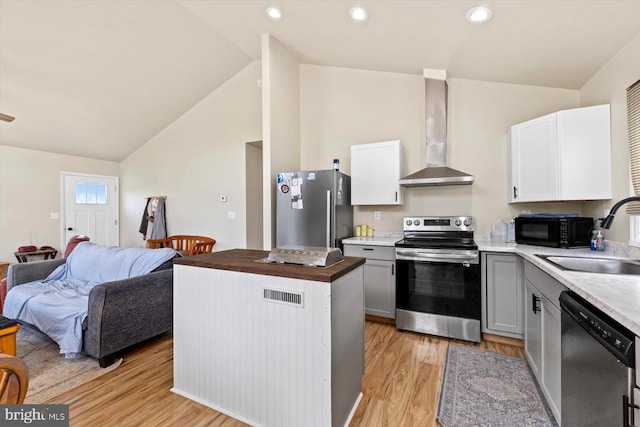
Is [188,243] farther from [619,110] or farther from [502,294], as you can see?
[619,110]

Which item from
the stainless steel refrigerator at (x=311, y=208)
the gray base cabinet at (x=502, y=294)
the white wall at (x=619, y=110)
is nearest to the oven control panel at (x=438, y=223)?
the gray base cabinet at (x=502, y=294)

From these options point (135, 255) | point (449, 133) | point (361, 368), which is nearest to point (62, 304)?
point (135, 255)

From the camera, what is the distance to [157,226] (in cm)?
553

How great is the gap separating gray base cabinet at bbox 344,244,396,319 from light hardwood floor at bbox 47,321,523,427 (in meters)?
0.51

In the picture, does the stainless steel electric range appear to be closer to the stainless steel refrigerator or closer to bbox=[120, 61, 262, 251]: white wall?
the stainless steel refrigerator

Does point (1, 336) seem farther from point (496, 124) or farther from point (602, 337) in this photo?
point (496, 124)

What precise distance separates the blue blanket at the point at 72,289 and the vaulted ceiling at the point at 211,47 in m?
2.40

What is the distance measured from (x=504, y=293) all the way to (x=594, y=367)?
161cm

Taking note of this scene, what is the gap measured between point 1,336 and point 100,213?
5.12m

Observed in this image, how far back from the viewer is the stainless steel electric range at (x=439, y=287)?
8.87 feet

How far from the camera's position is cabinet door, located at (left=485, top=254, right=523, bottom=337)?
2.58 metres

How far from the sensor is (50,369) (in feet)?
7.46

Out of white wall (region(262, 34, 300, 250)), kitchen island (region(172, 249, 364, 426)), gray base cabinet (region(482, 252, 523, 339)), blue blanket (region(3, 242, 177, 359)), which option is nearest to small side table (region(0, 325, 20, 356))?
blue blanket (region(3, 242, 177, 359))

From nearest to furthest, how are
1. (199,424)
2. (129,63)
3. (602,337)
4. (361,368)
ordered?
(602,337) < (199,424) < (361,368) < (129,63)
